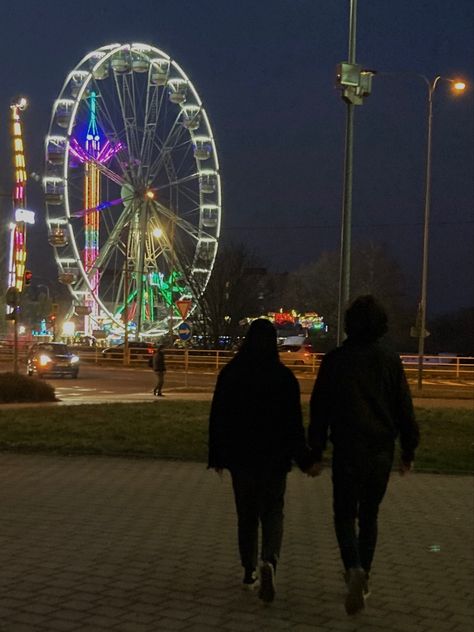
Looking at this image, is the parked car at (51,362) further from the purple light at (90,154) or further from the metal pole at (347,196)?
the metal pole at (347,196)

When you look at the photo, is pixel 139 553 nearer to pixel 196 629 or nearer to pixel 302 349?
pixel 196 629

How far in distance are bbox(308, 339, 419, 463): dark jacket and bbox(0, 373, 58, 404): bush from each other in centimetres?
1924

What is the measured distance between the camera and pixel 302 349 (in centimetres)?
4791

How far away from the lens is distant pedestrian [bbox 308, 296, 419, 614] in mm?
5277

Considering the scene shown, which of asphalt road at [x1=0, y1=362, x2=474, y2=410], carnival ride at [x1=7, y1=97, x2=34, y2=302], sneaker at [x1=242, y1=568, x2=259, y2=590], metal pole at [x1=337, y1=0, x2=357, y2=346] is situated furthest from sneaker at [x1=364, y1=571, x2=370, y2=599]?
carnival ride at [x1=7, y1=97, x2=34, y2=302]

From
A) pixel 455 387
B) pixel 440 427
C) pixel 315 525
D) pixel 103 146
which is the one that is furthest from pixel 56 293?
pixel 315 525

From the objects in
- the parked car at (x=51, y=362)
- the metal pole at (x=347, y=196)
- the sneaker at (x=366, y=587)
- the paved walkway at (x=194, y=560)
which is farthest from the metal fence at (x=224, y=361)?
the sneaker at (x=366, y=587)

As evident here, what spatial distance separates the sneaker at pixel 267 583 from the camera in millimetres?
5453

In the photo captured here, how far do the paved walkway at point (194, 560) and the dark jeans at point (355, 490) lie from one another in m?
0.43

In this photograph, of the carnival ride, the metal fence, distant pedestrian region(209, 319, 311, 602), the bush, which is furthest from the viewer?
the metal fence

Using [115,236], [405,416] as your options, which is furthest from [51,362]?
[405,416]

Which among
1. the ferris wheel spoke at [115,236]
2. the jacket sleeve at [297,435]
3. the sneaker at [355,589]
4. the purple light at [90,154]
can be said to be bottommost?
the sneaker at [355,589]

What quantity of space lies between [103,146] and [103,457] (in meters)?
34.8

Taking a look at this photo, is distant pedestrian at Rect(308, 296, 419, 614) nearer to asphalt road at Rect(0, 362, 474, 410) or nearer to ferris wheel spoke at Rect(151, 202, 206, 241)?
asphalt road at Rect(0, 362, 474, 410)
